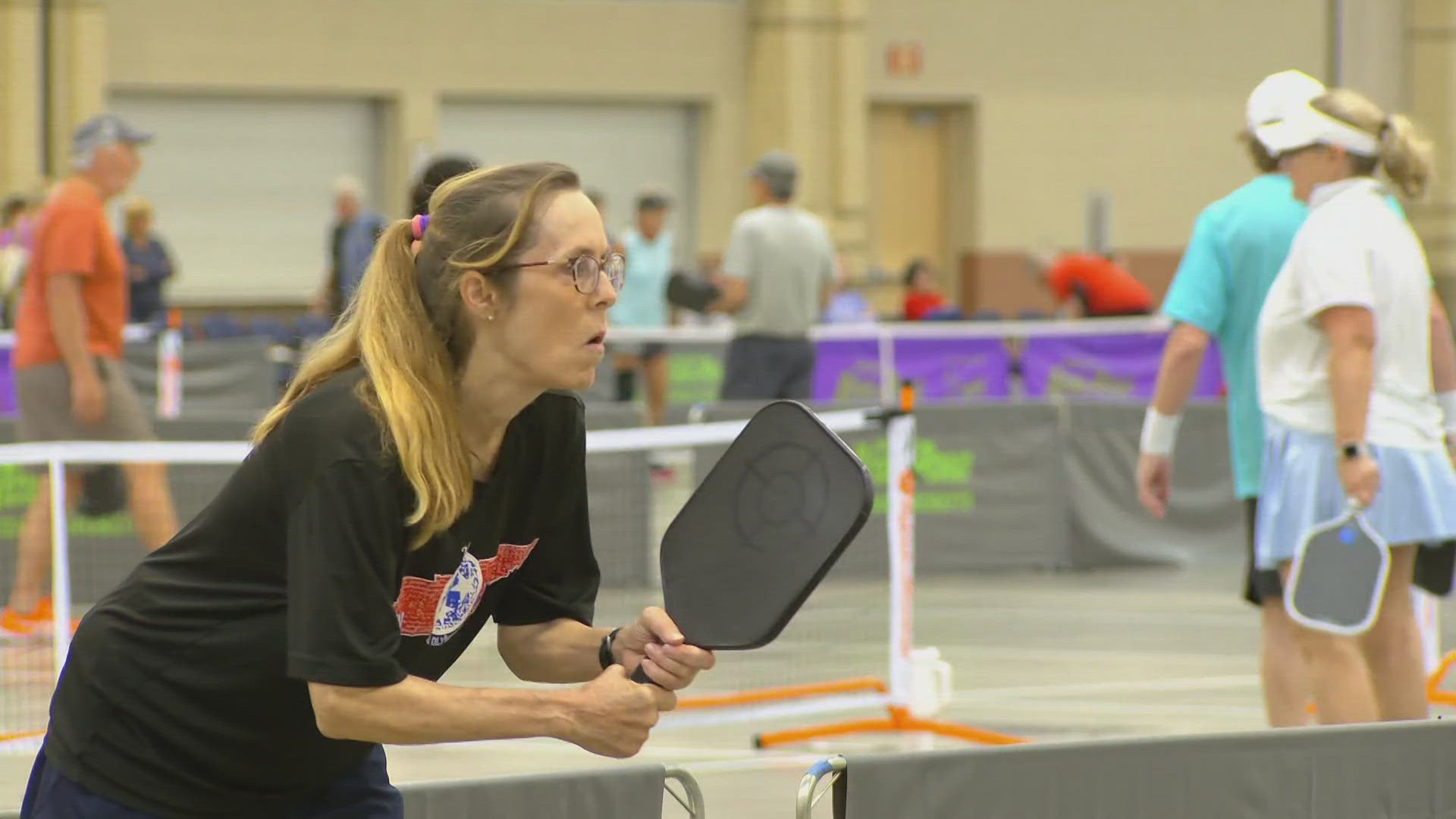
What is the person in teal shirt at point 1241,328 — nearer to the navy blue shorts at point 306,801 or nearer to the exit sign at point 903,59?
the navy blue shorts at point 306,801

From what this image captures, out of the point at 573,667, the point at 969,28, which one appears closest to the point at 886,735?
the point at 573,667

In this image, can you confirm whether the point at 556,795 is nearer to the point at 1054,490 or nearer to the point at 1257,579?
the point at 1257,579

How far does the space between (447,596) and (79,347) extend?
5508 millimetres

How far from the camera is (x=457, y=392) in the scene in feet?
8.43

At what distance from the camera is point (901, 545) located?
273 inches

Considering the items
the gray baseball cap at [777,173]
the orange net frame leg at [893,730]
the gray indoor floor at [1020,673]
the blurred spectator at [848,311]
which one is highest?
the gray baseball cap at [777,173]

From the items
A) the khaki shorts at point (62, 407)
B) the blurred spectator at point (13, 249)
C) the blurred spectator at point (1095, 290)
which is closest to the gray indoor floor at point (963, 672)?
the khaki shorts at point (62, 407)

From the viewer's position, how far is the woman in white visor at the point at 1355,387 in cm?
494

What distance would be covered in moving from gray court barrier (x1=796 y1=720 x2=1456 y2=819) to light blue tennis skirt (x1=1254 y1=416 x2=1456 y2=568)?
1305mm

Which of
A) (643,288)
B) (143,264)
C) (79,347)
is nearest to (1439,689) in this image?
(79,347)

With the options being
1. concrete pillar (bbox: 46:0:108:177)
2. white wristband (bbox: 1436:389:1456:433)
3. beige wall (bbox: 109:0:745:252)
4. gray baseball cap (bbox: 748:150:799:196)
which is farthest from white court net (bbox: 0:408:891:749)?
beige wall (bbox: 109:0:745:252)

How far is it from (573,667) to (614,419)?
272 inches

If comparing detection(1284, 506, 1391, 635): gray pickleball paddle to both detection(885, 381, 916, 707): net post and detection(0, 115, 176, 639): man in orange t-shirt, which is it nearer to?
detection(885, 381, 916, 707): net post

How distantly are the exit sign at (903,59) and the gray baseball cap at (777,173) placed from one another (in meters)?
14.8
